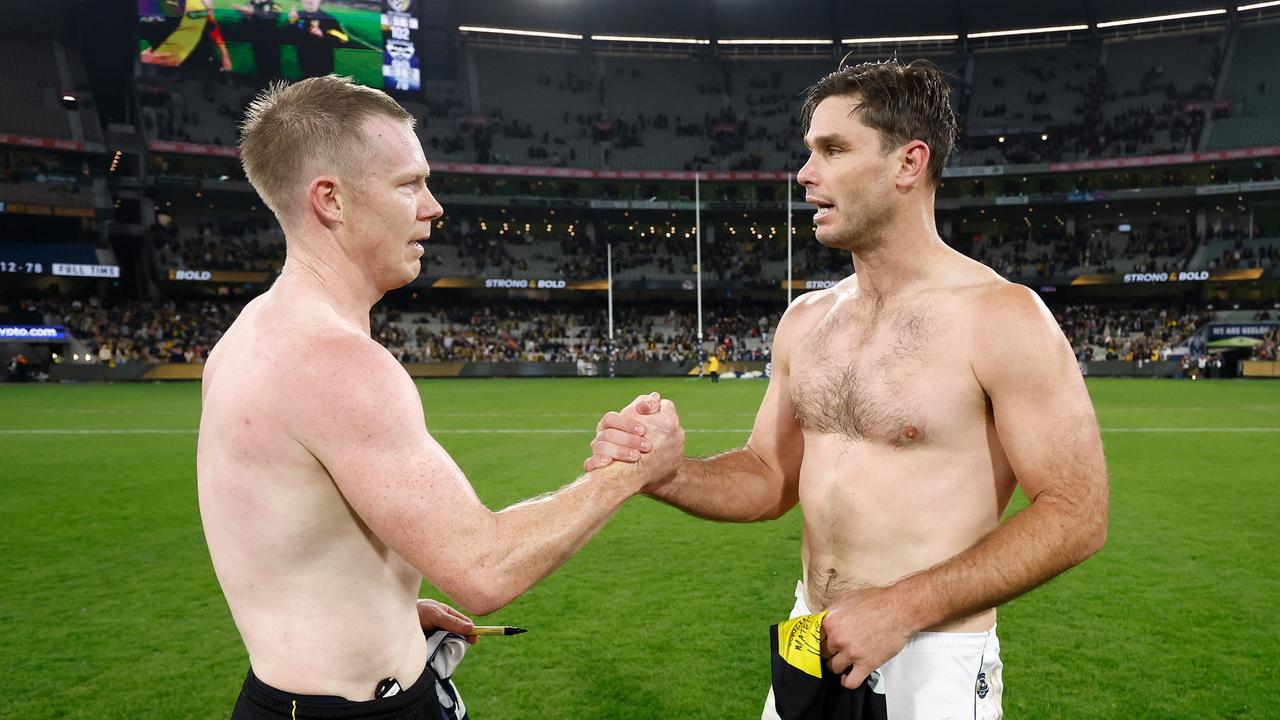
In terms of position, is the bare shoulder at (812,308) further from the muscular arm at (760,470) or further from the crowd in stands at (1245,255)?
the crowd in stands at (1245,255)

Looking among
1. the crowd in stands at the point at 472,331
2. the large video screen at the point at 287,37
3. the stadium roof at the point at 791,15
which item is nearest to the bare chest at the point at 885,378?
the crowd in stands at the point at 472,331

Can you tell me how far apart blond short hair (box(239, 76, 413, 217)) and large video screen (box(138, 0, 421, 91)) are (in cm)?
5081

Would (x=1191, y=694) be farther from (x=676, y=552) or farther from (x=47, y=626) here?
(x=47, y=626)

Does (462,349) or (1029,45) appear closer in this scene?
(462,349)

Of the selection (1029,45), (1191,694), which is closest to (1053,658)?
(1191,694)

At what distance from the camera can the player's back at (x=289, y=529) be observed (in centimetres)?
176

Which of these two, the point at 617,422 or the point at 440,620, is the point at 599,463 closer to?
the point at 617,422

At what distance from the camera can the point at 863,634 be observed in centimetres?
202

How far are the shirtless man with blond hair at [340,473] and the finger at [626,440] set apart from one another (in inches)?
1.4

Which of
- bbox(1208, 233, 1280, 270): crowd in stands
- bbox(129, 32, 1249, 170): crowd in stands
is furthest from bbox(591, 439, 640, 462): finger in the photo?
bbox(129, 32, 1249, 170): crowd in stands

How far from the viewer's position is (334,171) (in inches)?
78.7

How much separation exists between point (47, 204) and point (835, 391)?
2129 inches

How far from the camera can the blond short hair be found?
6.52 feet

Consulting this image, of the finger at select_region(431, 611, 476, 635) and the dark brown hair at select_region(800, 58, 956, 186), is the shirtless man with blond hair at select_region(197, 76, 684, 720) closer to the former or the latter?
the finger at select_region(431, 611, 476, 635)
